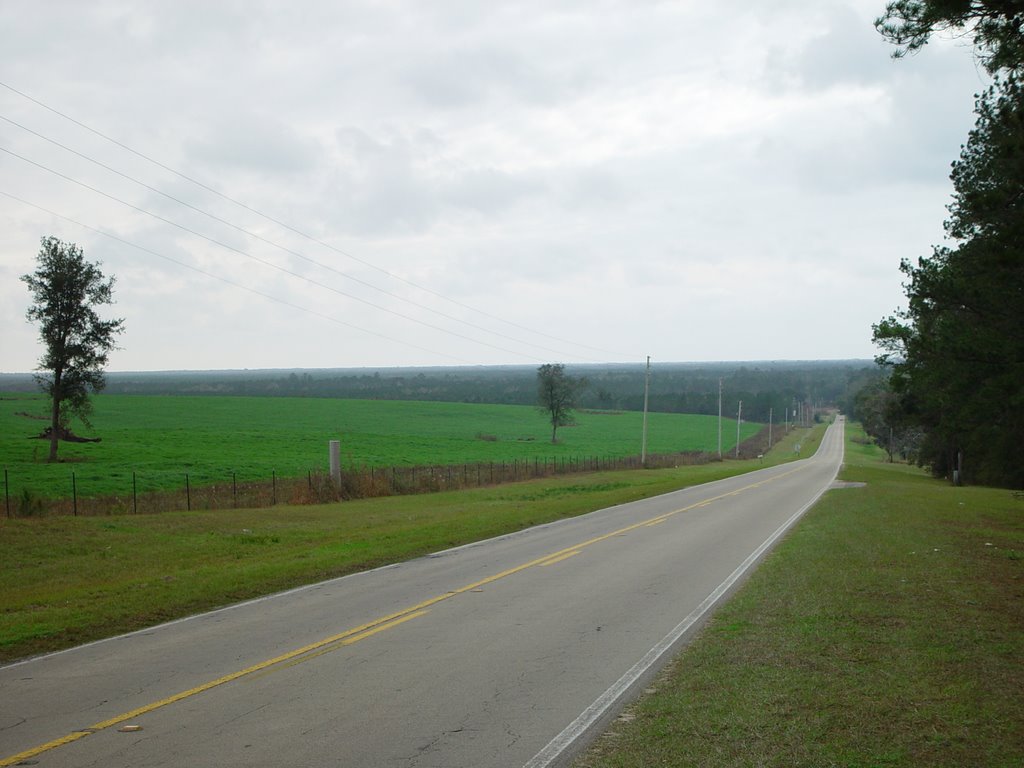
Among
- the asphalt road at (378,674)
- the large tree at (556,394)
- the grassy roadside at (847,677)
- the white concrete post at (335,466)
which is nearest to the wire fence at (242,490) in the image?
the white concrete post at (335,466)

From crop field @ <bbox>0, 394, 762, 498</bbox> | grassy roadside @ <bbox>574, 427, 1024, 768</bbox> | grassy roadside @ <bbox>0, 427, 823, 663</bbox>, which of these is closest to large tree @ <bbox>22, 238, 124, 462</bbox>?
crop field @ <bbox>0, 394, 762, 498</bbox>

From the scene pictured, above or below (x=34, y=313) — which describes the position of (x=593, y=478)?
below

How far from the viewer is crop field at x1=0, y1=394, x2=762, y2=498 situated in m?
42.5

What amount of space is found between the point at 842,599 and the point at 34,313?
1762 inches

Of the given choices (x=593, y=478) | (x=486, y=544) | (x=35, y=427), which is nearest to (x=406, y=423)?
(x=35, y=427)

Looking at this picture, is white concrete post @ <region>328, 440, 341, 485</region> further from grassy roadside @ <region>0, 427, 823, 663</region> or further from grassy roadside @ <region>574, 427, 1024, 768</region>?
grassy roadside @ <region>574, 427, 1024, 768</region>

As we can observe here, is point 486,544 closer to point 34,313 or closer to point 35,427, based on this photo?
point 34,313

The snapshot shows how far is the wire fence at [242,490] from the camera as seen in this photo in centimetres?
2684

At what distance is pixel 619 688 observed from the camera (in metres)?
7.54

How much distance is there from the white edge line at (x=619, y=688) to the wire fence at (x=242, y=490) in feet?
64.9

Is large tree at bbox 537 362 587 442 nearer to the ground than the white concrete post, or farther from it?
farther from it

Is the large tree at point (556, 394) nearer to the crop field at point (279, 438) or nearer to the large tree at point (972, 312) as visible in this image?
the crop field at point (279, 438)

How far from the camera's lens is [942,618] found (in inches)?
396

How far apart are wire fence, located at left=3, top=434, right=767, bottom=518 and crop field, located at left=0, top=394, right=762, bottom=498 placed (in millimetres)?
601
